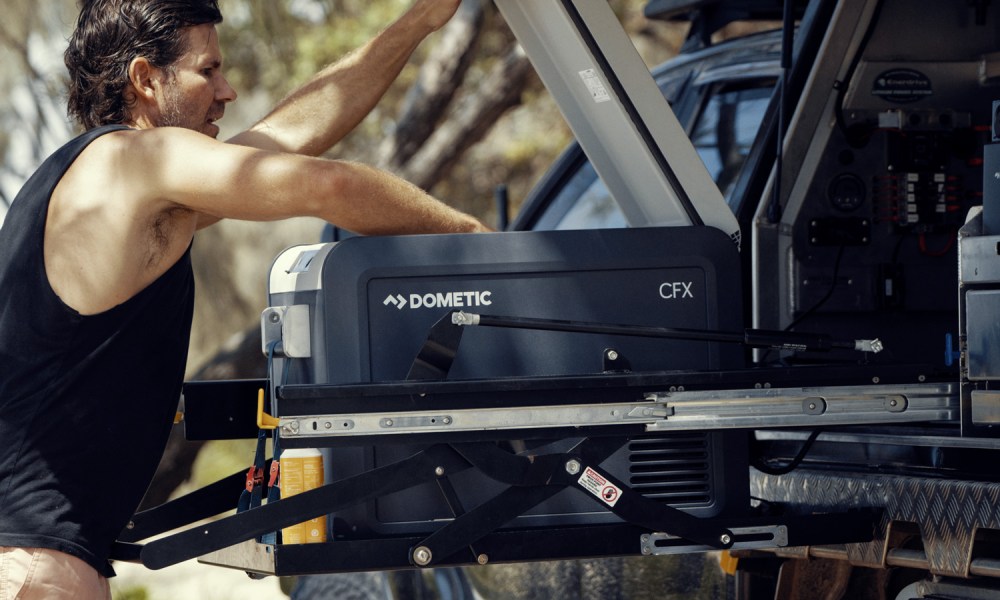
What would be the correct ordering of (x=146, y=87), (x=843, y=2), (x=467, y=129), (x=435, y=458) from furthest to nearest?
(x=467, y=129), (x=843, y=2), (x=146, y=87), (x=435, y=458)

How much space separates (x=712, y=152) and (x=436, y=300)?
1.99 m

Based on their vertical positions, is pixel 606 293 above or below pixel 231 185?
below

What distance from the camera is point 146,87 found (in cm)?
346

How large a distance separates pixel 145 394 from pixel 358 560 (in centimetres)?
64

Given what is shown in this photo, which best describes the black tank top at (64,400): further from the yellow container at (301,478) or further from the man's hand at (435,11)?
the man's hand at (435,11)

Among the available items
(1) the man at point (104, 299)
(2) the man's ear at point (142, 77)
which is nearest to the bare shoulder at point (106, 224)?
(1) the man at point (104, 299)

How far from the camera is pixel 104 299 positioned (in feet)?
10.3

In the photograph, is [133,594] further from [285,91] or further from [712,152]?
[285,91]

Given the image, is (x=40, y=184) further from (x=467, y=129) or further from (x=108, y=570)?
(x=467, y=129)

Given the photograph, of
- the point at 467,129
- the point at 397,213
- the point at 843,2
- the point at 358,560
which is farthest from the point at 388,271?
the point at 467,129

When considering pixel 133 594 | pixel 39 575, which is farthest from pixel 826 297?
pixel 133 594

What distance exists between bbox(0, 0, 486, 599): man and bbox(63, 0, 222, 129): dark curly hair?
266mm

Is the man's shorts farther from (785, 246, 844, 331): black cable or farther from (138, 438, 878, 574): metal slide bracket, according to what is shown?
(785, 246, 844, 331): black cable

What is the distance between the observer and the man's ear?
11.2ft
